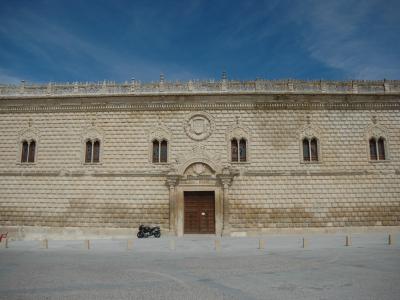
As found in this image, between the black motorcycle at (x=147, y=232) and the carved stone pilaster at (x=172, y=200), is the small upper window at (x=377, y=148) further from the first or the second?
the black motorcycle at (x=147, y=232)

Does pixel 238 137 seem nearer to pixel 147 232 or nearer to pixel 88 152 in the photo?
pixel 147 232

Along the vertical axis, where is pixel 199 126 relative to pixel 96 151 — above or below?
above

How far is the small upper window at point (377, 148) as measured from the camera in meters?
19.2

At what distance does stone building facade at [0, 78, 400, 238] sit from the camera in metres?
18.5

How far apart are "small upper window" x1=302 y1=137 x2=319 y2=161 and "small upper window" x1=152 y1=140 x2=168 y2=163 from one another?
8095mm

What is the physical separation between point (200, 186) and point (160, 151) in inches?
123

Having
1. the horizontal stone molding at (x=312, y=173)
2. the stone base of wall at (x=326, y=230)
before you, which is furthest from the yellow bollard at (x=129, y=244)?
the horizontal stone molding at (x=312, y=173)

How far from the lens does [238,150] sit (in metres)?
19.2

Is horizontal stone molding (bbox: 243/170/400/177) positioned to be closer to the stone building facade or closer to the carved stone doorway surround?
the stone building facade

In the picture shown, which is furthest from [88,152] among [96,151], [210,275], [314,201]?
[210,275]

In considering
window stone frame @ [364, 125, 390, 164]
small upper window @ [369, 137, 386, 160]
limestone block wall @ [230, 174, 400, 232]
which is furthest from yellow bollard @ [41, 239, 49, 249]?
small upper window @ [369, 137, 386, 160]

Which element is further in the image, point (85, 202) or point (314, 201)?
point (85, 202)

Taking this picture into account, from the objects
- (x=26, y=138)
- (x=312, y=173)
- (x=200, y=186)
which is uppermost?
(x=26, y=138)

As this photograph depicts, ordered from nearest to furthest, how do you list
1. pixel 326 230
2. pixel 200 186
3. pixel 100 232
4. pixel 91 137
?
pixel 326 230 → pixel 100 232 → pixel 200 186 → pixel 91 137
